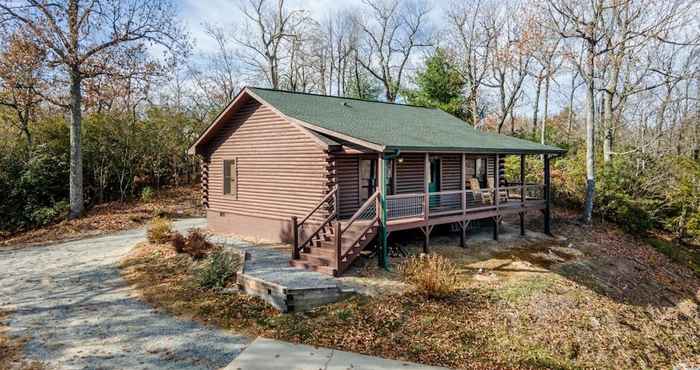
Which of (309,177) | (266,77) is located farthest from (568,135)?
(309,177)

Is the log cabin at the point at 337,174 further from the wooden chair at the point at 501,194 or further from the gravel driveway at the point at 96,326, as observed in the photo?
the gravel driveway at the point at 96,326

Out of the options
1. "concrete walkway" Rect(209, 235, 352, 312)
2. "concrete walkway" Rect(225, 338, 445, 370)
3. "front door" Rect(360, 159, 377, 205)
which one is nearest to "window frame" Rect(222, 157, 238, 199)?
"concrete walkway" Rect(209, 235, 352, 312)

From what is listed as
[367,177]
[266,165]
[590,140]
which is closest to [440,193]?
[367,177]

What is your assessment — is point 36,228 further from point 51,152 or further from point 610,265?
point 610,265

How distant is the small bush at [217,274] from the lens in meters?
9.83

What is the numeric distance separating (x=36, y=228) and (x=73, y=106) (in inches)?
235

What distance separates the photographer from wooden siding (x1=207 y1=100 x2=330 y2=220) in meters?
13.2

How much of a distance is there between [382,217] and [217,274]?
15.1 ft

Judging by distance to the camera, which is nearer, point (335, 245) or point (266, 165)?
point (335, 245)

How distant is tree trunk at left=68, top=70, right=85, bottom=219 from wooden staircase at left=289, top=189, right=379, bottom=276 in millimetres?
14596

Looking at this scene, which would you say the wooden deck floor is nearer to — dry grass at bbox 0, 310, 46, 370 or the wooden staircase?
the wooden staircase

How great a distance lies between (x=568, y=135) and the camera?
119 feet

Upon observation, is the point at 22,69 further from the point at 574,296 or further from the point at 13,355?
the point at 574,296

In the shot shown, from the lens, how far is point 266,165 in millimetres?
14680
